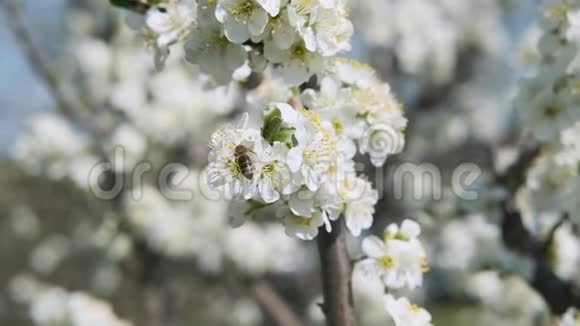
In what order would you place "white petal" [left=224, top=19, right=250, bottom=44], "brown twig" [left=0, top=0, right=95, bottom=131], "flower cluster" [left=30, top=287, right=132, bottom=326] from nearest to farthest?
1. "white petal" [left=224, top=19, right=250, bottom=44]
2. "flower cluster" [left=30, top=287, right=132, bottom=326]
3. "brown twig" [left=0, top=0, right=95, bottom=131]

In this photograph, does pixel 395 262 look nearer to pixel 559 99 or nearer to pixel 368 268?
pixel 368 268

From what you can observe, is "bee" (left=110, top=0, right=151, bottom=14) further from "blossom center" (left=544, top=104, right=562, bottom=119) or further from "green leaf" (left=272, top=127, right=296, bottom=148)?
"blossom center" (left=544, top=104, right=562, bottom=119)

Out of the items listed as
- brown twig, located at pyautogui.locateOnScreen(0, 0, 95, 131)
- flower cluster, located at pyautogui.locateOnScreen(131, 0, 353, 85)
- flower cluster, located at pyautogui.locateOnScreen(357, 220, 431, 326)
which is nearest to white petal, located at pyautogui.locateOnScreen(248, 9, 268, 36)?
flower cluster, located at pyautogui.locateOnScreen(131, 0, 353, 85)

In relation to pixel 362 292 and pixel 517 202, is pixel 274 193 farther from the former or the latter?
pixel 362 292

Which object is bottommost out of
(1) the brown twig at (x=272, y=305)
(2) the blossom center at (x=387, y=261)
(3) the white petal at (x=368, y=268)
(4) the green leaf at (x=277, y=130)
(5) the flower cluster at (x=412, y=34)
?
(3) the white petal at (x=368, y=268)

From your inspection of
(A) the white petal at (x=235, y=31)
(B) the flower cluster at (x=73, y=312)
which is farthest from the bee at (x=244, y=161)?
(B) the flower cluster at (x=73, y=312)

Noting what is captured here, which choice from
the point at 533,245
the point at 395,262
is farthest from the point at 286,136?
the point at 533,245

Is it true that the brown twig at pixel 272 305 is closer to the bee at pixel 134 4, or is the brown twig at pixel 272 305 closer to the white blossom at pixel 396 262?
the white blossom at pixel 396 262

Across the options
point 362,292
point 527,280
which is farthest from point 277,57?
point 362,292
